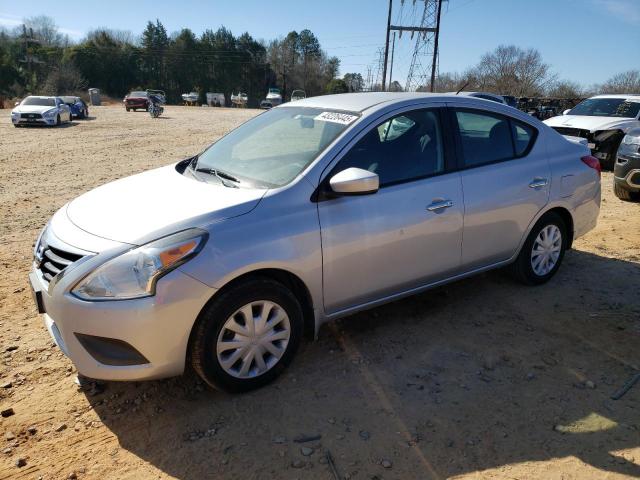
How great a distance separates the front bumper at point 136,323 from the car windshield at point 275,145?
Result: 92 cm

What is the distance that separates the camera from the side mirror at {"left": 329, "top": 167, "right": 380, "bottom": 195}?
2.95 m

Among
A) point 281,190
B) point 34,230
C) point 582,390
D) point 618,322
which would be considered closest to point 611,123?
point 618,322

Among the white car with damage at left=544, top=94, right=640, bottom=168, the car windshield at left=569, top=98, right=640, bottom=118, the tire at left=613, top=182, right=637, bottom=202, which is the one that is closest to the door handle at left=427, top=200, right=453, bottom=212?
the tire at left=613, top=182, right=637, bottom=202

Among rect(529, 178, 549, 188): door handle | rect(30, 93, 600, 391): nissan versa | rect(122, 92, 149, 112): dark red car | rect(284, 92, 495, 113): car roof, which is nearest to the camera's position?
rect(30, 93, 600, 391): nissan versa

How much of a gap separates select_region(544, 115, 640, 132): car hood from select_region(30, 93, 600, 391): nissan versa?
7.72m

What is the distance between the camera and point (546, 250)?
14.8 feet

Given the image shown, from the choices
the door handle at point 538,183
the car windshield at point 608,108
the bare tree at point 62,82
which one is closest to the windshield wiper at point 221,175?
the door handle at point 538,183

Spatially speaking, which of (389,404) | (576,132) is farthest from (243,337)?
(576,132)

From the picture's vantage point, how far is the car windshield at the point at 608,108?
11731mm

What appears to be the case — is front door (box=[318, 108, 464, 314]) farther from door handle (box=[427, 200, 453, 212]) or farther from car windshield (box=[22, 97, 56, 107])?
car windshield (box=[22, 97, 56, 107])

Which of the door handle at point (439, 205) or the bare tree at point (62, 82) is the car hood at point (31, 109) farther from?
the bare tree at point (62, 82)

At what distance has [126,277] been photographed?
2559 mm

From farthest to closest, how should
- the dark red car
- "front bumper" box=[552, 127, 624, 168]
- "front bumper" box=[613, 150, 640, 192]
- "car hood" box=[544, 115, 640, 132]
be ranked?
the dark red car, "car hood" box=[544, 115, 640, 132], "front bumper" box=[552, 127, 624, 168], "front bumper" box=[613, 150, 640, 192]

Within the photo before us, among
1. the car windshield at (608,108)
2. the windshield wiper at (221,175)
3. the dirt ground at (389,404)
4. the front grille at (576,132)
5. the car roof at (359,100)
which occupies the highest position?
the car windshield at (608,108)
